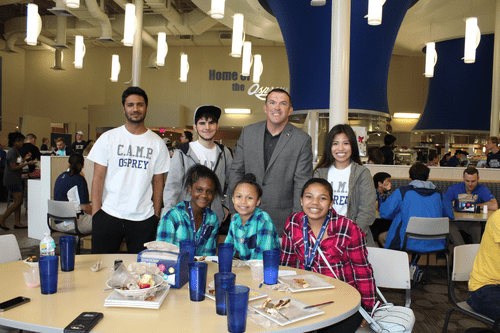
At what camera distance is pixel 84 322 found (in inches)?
45.4

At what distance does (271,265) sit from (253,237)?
0.54m

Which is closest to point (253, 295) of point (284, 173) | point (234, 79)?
point (284, 173)

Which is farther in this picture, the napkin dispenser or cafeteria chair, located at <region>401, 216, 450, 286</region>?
cafeteria chair, located at <region>401, 216, 450, 286</region>

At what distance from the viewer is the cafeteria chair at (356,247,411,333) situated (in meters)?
2.12

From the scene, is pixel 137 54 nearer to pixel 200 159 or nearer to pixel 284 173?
pixel 200 159

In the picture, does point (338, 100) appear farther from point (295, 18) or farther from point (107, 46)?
point (107, 46)

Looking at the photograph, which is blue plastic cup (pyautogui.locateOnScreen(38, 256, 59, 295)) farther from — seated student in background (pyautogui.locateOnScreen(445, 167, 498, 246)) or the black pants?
seated student in background (pyautogui.locateOnScreen(445, 167, 498, 246))

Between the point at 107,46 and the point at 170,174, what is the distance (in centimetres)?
1540

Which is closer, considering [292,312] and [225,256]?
[292,312]

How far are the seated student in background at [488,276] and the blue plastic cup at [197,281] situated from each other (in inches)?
64.4

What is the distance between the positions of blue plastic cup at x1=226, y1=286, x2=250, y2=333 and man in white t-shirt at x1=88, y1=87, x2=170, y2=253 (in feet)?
4.84

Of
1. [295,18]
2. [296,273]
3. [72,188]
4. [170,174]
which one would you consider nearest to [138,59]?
[295,18]

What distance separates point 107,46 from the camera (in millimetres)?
16172

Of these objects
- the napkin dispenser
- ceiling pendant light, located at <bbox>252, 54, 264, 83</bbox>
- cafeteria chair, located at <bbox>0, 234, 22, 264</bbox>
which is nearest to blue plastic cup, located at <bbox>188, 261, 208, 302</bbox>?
the napkin dispenser
